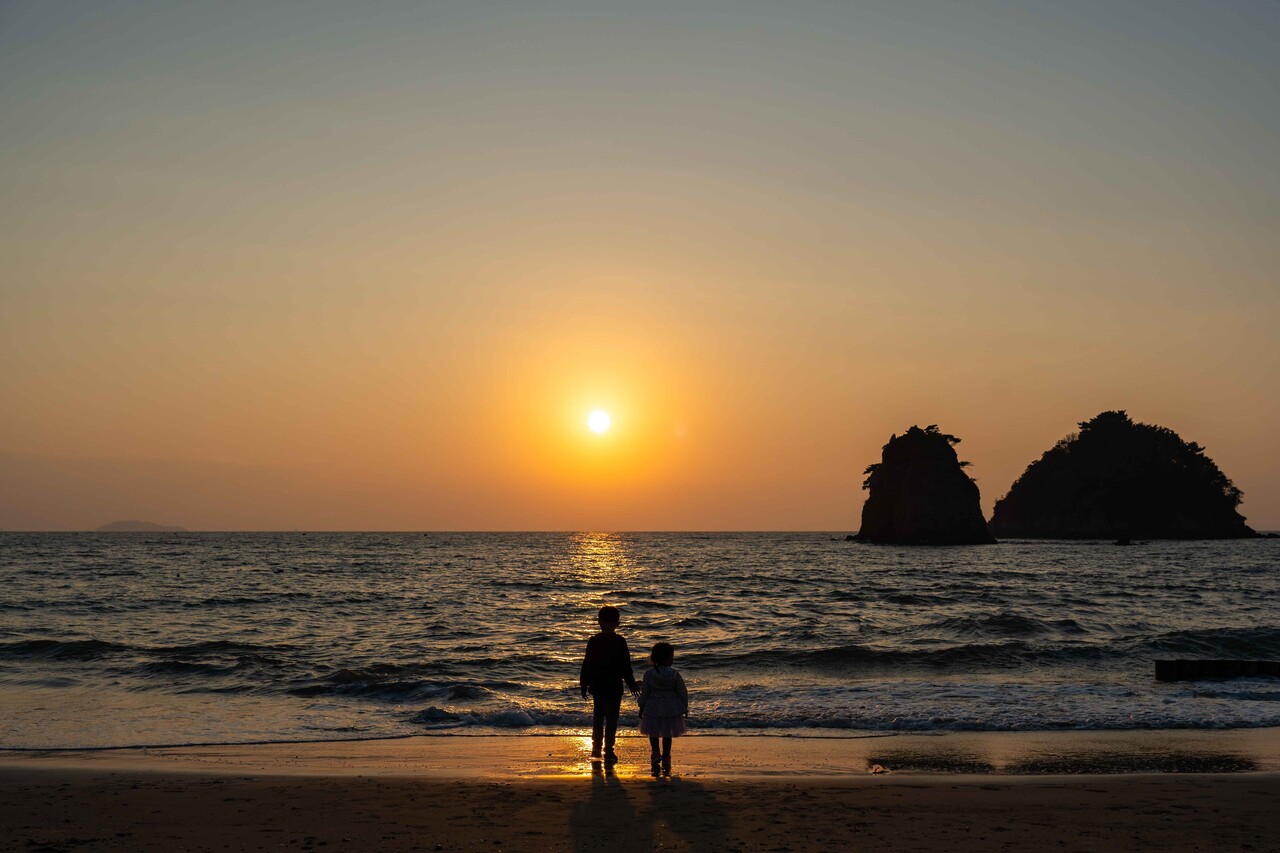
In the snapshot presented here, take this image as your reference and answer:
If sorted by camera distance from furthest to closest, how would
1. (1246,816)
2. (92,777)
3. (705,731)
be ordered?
(705,731), (92,777), (1246,816)

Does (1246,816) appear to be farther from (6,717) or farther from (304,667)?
(304,667)

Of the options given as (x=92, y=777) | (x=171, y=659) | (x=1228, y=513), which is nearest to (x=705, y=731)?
(x=92, y=777)

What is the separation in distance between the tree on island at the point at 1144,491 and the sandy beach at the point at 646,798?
181 metres

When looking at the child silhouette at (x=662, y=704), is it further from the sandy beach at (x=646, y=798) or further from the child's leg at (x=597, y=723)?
the child's leg at (x=597, y=723)

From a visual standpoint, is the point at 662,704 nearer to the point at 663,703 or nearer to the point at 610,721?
the point at 663,703

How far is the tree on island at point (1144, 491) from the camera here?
18012 centimetres

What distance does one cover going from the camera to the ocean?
58.6 ft

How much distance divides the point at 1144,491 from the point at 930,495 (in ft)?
205

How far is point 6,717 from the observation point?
56.8 feet

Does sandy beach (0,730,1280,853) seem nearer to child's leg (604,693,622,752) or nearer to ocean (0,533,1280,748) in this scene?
child's leg (604,693,622,752)

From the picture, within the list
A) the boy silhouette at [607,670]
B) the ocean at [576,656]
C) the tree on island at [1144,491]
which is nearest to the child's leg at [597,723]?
the boy silhouette at [607,670]

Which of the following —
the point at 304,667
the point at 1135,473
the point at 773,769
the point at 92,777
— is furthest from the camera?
the point at 1135,473

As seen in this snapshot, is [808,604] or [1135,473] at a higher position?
[1135,473]

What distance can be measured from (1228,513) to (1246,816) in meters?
203
